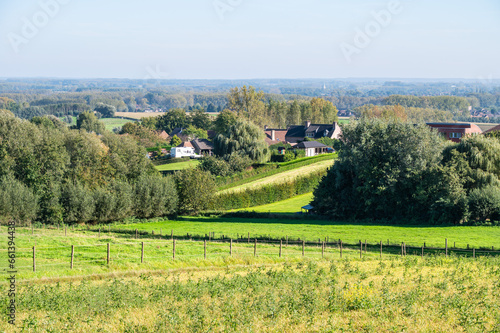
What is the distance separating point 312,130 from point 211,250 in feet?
312

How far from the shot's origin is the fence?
91.2ft

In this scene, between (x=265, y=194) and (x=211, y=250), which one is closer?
(x=211, y=250)

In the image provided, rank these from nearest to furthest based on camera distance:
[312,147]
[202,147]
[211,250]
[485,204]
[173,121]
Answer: [211,250]
[485,204]
[312,147]
[202,147]
[173,121]

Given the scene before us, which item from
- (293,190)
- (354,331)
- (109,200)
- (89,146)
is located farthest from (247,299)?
(293,190)

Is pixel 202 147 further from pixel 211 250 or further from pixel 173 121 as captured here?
pixel 211 250

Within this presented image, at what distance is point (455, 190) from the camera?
4809 centimetres

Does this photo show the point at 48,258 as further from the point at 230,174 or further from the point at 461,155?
the point at 230,174

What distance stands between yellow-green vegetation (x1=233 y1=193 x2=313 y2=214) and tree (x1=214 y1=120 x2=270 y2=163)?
1797 centimetres

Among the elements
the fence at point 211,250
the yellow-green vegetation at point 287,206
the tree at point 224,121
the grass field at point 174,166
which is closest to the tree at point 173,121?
the tree at point 224,121

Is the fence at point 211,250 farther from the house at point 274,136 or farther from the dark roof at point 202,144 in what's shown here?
the house at point 274,136

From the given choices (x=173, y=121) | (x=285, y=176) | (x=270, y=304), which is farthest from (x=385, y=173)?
(x=173, y=121)

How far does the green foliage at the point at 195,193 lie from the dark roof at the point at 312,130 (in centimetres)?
6456

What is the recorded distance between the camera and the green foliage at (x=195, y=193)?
5938 cm

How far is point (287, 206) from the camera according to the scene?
207 feet
